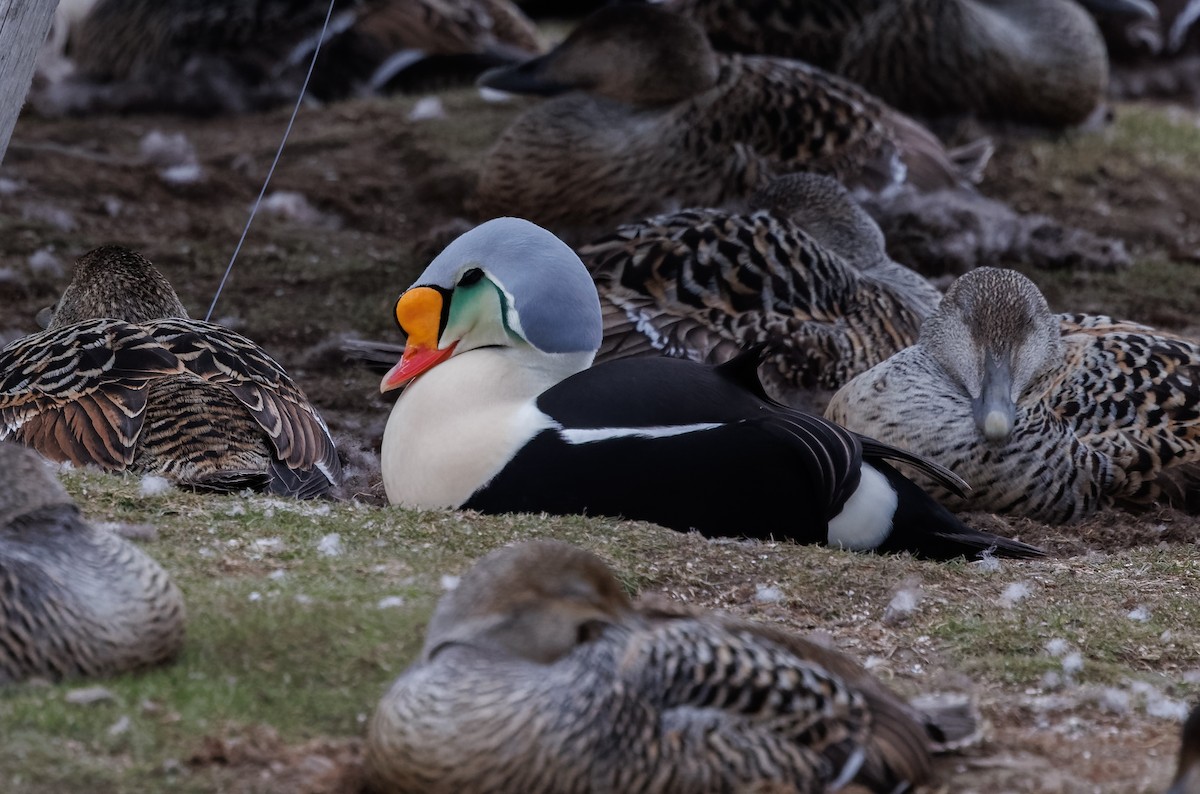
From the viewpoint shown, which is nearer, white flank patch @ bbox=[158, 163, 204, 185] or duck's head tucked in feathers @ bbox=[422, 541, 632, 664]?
duck's head tucked in feathers @ bbox=[422, 541, 632, 664]

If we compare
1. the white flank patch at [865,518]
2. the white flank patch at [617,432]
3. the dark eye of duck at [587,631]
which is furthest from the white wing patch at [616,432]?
the dark eye of duck at [587,631]

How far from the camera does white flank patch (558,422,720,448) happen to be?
417 cm

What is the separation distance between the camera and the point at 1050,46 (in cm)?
915

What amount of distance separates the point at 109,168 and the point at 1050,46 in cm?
482

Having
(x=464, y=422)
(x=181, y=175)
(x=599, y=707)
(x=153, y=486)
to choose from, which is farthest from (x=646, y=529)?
(x=181, y=175)

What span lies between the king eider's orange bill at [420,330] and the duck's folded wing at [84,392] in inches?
22.8

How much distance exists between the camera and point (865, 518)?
14.7 feet

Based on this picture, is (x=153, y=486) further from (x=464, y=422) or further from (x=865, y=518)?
(x=865, y=518)

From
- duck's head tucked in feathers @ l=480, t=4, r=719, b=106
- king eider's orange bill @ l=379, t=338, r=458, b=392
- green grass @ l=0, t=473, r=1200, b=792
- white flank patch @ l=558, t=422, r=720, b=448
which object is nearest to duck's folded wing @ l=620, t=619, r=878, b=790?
green grass @ l=0, t=473, r=1200, b=792

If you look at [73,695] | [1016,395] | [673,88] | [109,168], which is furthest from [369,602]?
[109,168]

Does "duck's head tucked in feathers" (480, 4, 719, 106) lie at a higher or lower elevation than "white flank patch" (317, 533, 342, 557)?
higher

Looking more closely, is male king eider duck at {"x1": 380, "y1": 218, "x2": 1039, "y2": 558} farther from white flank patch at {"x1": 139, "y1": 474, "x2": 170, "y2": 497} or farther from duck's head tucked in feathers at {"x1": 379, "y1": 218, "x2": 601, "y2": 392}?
white flank patch at {"x1": 139, "y1": 474, "x2": 170, "y2": 497}

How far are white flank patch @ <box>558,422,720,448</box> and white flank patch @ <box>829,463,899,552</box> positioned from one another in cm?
51

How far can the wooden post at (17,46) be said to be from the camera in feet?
14.5
